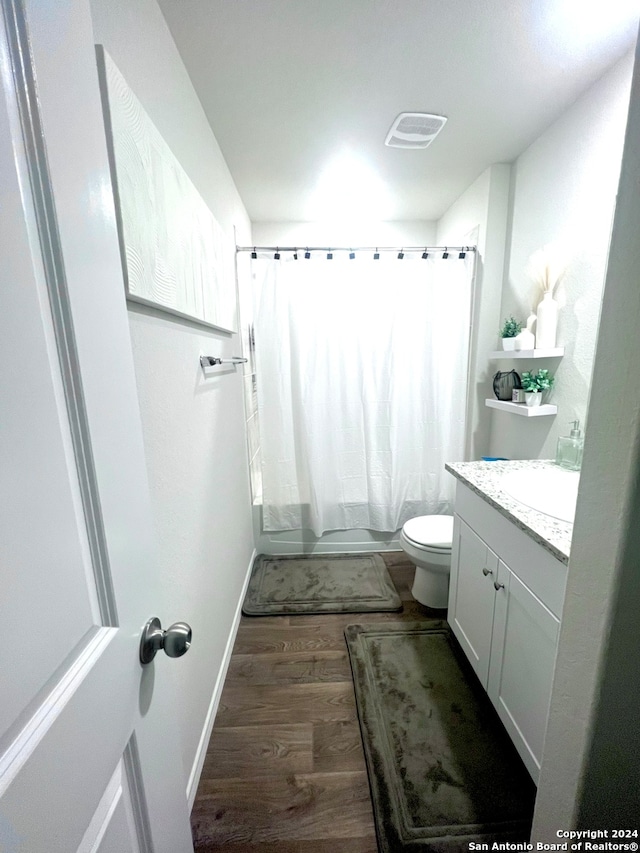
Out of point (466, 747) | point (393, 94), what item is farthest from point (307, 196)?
point (466, 747)

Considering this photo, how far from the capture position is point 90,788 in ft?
1.23

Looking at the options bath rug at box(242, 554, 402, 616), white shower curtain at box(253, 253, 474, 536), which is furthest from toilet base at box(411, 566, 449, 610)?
white shower curtain at box(253, 253, 474, 536)

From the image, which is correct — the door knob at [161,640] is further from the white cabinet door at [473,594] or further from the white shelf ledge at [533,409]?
the white shelf ledge at [533,409]

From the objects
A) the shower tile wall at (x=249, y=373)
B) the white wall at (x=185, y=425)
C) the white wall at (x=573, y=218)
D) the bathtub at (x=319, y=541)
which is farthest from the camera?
the bathtub at (x=319, y=541)

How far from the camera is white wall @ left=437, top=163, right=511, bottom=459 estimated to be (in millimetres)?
1824

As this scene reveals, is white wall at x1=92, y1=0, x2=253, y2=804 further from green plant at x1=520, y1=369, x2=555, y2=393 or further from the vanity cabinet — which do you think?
green plant at x1=520, y1=369, x2=555, y2=393

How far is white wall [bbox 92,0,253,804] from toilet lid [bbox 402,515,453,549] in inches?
38.9

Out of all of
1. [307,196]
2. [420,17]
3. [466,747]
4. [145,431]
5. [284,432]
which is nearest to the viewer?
[145,431]

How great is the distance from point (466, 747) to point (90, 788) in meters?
1.37

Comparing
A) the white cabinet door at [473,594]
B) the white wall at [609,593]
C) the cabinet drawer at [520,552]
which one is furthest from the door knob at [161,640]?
the white cabinet door at [473,594]

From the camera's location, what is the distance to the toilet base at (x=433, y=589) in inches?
72.1

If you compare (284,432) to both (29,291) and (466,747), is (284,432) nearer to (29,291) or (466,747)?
(466,747)

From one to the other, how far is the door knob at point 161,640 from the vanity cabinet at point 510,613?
3.07 feet

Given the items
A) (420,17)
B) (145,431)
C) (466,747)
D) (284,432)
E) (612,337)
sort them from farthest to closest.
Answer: (284,432) → (466,747) → (420,17) → (145,431) → (612,337)
